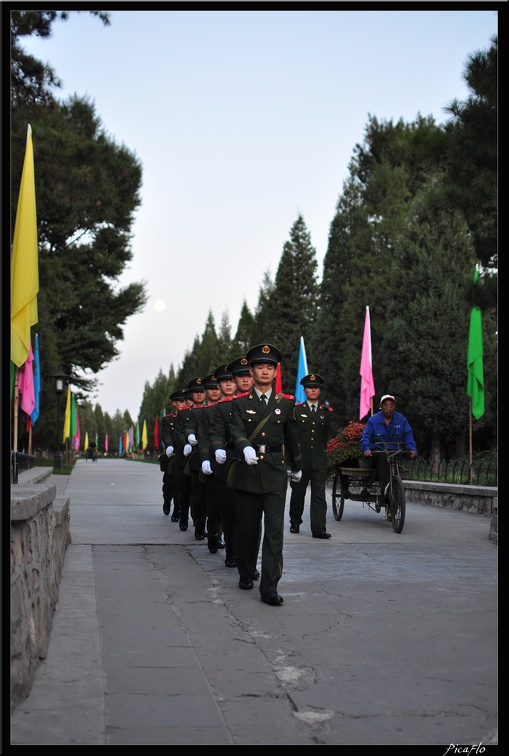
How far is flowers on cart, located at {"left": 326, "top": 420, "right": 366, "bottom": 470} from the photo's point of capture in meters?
13.3

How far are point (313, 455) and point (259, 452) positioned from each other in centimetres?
419

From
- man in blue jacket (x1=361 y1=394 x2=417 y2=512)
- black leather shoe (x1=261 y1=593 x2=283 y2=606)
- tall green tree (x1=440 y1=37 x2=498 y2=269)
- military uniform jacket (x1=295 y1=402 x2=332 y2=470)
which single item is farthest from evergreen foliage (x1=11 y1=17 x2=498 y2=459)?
black leather shoe (x1=261 y1=593 x2=283 y2=606)

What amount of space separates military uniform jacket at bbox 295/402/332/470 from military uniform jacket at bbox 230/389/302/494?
12.5 feet

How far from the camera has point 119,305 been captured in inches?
1855

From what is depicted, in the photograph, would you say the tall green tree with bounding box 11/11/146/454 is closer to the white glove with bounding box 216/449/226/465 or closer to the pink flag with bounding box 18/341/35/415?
the pink flag with bounding box 18/341/35/415

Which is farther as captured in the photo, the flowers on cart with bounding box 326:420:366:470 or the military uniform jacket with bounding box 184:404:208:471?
the flowers on cart with bounding box 326:420:366:470

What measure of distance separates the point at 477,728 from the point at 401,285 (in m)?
29.3

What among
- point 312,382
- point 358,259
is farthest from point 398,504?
point 358,259

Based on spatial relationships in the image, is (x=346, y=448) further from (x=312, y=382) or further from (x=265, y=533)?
(x=265, y=533)

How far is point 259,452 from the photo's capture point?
7.88 metres

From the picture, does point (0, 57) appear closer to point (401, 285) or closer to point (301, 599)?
point (301, 599)

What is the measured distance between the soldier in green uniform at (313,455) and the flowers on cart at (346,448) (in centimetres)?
103

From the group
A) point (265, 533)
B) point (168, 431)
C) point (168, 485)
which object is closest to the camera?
point (265, 533)
